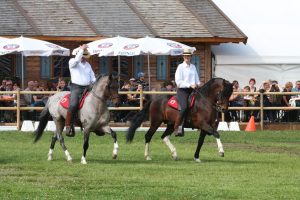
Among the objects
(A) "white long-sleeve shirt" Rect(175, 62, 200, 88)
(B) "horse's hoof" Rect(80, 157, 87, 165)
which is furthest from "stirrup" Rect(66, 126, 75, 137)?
(A) "white long-sleeve shirt" Rect(175, 62, 200, 88)

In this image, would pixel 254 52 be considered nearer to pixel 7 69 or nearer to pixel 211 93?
pixel 7 69

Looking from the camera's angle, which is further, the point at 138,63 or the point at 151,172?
the point at 138,63

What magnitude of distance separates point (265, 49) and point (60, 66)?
807 cm

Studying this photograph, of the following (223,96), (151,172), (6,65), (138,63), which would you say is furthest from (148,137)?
(138,63)

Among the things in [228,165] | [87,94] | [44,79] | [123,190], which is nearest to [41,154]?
[87,94]

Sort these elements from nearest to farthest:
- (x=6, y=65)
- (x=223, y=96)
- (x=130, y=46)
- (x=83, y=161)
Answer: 1. (x=83, y=161)
2. (x=223, y=96)
3. (x=130, y=46)
4. (x=6, y=65)

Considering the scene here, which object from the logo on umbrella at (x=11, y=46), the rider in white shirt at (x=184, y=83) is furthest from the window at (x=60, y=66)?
the rider in white shirt at (x=184, y=83)

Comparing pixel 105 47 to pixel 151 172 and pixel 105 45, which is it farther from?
pixel 151 172

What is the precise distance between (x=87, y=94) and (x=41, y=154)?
2.48 metres

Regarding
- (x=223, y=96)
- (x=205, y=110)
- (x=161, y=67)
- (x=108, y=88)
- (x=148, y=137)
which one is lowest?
(x=148, y=137)

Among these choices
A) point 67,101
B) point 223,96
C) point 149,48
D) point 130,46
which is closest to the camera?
point 67,101

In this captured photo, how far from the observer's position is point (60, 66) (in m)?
46.4

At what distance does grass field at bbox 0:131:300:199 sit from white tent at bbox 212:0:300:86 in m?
14.3

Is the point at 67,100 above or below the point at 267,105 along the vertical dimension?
above
